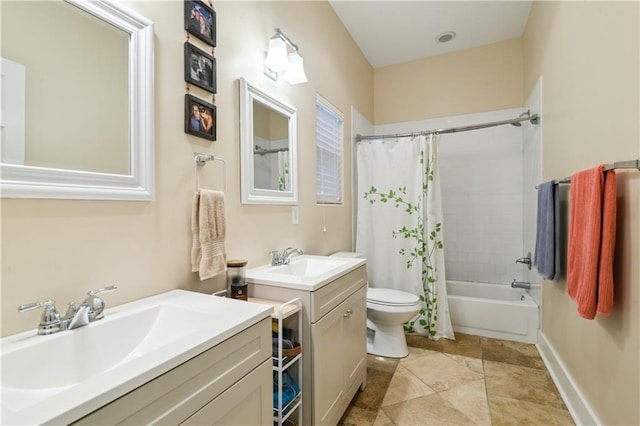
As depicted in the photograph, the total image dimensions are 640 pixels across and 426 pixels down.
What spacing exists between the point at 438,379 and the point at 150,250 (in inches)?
76.5

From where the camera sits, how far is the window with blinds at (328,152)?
7.66 ft

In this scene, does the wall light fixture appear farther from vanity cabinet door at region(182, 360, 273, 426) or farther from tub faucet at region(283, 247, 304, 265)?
vanity cabinet door at region(182, 360, 273, 426)

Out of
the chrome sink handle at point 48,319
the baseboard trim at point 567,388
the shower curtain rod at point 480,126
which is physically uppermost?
the shower curtain rod at point 480,126

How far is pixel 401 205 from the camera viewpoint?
279 cm

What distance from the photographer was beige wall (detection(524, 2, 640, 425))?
1135 mm

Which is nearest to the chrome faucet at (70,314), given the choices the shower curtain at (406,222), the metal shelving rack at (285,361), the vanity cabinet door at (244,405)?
the vanity cabinet door at (244,405)

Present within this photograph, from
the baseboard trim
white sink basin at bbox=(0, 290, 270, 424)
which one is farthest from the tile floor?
white sink basin at bbox=(0, 290, 270, 424)

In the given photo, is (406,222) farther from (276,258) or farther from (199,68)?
(199,68)

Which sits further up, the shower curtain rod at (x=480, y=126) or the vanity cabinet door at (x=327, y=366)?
the shower curtain rod at (x=480, y=126)

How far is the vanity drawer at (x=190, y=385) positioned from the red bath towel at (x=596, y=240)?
1358mm

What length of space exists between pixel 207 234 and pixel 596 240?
5.32ft

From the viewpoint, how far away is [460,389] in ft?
6.17

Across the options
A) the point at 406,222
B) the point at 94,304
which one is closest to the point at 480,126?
the point at 406,222

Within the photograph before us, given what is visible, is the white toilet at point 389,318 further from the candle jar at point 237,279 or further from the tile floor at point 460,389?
the candle jar at point 237,279
